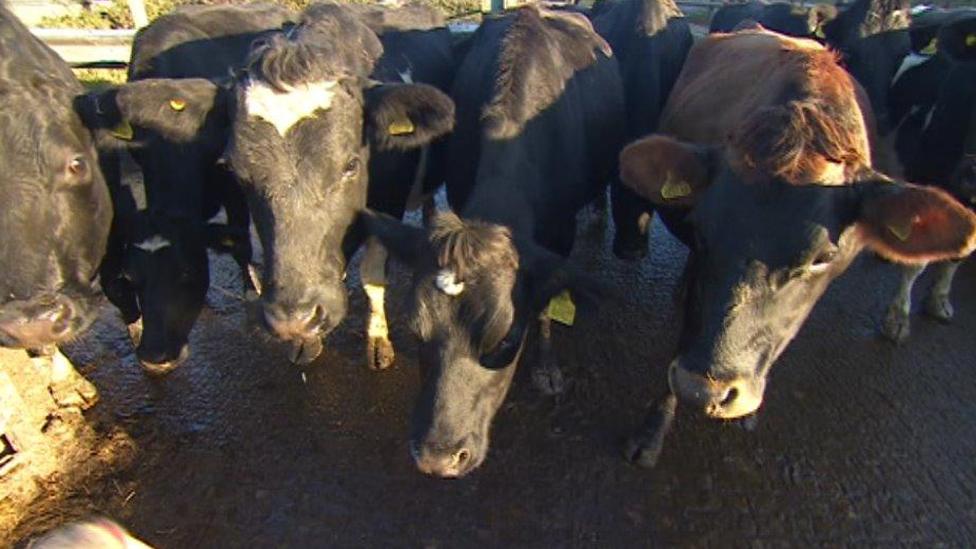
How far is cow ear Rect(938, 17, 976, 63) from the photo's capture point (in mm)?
4801

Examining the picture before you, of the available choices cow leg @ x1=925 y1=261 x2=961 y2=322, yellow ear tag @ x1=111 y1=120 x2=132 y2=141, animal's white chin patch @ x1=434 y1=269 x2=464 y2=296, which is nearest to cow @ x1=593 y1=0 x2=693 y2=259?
cow leg @ x1=925 y1=261 x2=961 y2=322

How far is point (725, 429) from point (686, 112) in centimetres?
214

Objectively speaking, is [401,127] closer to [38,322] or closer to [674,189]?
[674,189]

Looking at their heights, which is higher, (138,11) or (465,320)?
(465,320)

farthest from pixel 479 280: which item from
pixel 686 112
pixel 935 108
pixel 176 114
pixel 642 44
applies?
pixel 935 108

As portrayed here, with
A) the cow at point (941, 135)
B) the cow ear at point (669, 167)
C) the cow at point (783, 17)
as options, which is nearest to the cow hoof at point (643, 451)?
the cow ear at point (669, 167)

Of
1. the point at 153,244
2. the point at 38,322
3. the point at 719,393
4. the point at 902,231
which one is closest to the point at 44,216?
the point at 38,322

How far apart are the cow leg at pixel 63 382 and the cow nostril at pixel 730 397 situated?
378 centimetres

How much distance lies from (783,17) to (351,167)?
6315mm

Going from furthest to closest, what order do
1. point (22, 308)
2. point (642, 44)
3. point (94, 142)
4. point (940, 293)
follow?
point (642, 44)
point (940, 293)
point (94, 142)
point (22, 308)

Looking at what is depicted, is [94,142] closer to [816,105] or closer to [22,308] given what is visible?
[22,308]

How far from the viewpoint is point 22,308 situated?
3062mm

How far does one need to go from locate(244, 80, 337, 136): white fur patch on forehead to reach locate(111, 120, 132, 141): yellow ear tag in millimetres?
865

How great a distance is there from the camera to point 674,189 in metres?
3.16
